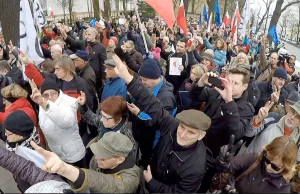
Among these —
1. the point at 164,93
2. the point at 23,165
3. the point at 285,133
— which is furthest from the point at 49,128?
the point at 285,133

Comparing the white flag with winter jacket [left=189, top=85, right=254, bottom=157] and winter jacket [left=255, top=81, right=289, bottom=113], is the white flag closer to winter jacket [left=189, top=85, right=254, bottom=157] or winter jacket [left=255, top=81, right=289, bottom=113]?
winter jacket [left=189, top=85, right=254, bottom=157]

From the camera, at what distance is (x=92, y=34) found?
5.29 m

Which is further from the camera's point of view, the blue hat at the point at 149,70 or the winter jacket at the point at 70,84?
the winter jacket at the point at 70,84

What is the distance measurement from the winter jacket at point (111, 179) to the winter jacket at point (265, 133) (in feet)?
4.29

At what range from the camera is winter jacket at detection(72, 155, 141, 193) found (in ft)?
5.09

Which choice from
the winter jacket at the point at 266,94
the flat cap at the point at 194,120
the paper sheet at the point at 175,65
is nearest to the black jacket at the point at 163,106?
the flat cap at the point at 194,120

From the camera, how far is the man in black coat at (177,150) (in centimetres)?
206

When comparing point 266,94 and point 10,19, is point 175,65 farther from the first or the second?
point 10,19

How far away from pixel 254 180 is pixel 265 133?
85 cm

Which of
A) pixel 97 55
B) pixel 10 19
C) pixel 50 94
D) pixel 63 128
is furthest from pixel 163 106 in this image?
pixel 10 19

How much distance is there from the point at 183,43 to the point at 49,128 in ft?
9.84

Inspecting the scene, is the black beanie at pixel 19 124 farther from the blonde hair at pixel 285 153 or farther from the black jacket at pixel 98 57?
the black jacket at pixel 98 57

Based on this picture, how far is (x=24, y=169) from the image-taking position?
6.40 ft

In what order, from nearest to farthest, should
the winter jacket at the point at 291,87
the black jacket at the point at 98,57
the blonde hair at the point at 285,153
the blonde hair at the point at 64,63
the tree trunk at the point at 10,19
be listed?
1. the blonde hair at the point at 285,153
2. the blonde hair at the point at 64,63
3. the winter jacket at the point at 291,87
4. the black jacket at the point at 98,57
5. the tree trunk at the point at 10,19
